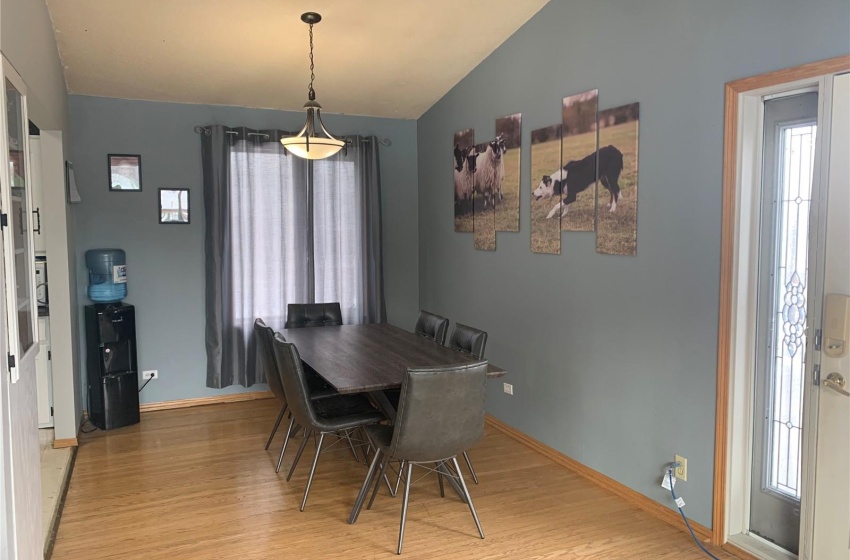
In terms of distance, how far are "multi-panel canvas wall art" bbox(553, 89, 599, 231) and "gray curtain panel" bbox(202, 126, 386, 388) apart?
2307 millimetres

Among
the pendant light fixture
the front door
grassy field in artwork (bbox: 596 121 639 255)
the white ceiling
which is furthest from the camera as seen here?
the white ceiling

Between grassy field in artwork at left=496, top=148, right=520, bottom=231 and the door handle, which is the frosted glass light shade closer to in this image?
grassy field in artwork at left=496, top=148, right=520, bottom=231

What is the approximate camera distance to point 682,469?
3146 millimetres

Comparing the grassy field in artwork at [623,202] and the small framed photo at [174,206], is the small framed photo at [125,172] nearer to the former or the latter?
the small framed photo at [174,206]

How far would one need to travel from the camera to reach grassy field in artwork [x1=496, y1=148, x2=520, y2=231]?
14.6ft

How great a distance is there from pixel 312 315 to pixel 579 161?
245cm

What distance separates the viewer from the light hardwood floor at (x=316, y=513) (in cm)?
296

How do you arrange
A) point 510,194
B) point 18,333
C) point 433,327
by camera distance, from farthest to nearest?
1. point 510,194
2. point 433,327
3. point 18,333

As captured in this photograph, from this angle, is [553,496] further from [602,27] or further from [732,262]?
[602,27]

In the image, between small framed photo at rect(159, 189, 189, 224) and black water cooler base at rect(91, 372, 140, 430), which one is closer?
black water cooler base at rect(91, 372, 140, 430)

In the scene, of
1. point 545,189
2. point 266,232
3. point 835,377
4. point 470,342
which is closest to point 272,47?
point 266,232

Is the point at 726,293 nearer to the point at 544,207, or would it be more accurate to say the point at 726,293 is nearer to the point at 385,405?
the point at 544,207

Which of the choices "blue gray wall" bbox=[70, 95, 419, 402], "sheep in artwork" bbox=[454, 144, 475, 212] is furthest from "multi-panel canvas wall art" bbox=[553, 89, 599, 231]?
"blue gray wall" bbox=[70, 95, 419, 402]

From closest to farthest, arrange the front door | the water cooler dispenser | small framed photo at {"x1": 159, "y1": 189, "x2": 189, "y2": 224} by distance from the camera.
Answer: the front door < the water cooler dispenser < small framed photo at {"x1": 159, "y1": 189, "x2": 189, "y2": 224}
